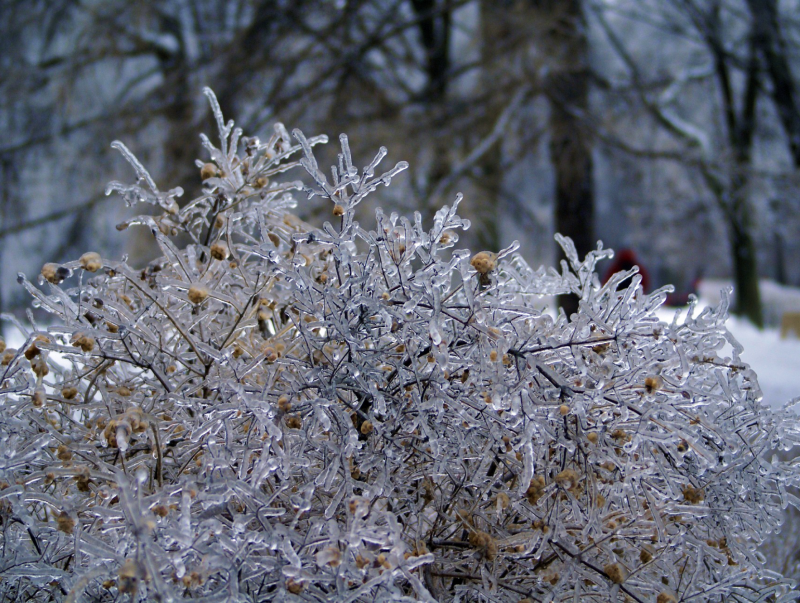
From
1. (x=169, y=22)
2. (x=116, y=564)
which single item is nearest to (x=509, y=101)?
(x=169, y=22)

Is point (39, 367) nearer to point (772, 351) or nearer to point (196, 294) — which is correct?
point (196, 294)

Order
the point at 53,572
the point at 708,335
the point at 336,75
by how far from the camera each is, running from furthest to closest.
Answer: the point at 336,75 < the point at 708,335 < the point at 53,572

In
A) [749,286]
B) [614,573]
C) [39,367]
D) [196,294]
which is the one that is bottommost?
[749,286]

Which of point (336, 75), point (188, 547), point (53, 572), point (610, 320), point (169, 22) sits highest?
point (169, 22)

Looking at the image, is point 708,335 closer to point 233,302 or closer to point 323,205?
point 233,302

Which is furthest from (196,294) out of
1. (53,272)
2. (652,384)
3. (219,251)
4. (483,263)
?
(652,384)

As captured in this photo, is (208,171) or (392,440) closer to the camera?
(392,440)
